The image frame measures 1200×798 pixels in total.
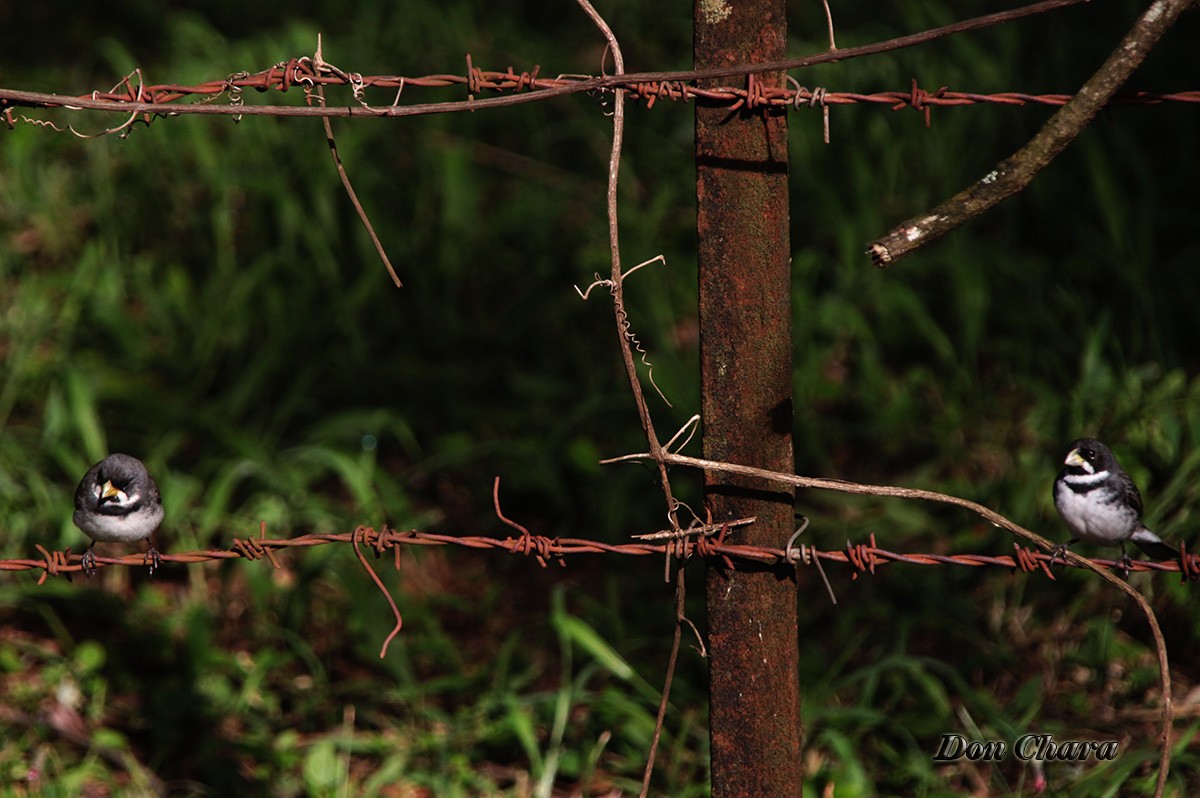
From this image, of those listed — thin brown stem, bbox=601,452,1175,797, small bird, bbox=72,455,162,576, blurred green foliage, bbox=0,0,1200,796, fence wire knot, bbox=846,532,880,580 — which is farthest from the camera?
blurred green foliage, bbox=0,0,1200,796

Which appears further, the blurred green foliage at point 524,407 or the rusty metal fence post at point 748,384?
the blurred green foliage at point 524,407

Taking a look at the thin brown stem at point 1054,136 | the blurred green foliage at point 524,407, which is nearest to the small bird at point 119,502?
the blurred green foliage at point 524,407

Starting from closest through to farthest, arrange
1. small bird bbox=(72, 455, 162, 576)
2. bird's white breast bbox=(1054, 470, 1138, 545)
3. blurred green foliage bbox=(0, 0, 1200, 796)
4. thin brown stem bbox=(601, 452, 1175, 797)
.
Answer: thin brown stem bbox=(601, 452, 1175, 797), bird's white breast bbox=(1054, 470, 1138, 545), small bird bbox=(72, 455, 162, 576), blurred green foliage bbox=(0, 0, 1200, 796)

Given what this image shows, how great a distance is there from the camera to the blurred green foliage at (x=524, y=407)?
3.89 meters

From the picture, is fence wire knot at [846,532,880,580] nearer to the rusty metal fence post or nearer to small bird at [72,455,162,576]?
the rusty metal fence post

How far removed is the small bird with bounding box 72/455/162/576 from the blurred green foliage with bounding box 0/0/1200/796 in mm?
890

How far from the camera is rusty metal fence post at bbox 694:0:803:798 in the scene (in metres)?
2.30

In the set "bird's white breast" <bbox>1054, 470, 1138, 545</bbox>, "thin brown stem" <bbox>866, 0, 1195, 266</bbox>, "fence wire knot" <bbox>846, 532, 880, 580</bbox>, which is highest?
"thin brown stem" <bbox>866, 0, 1195, 266</bbox>

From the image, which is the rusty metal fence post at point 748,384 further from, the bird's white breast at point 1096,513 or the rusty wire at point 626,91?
the bird's white breast at point 1096,513

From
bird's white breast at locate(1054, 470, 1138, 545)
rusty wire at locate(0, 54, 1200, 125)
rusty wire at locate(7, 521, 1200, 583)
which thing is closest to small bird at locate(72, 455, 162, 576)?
rusty wire at locate(7, 521, 1200, 583)

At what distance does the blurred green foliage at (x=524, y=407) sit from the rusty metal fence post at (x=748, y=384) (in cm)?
112

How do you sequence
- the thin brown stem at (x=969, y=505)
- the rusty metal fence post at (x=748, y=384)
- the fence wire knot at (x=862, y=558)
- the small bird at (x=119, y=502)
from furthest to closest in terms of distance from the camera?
the small bird at (x=119, y=502) < the fence wire knot at (x=862, y=558) < the rusty metal fence post at (x=748, y=384) < the thin brown stem at (x=969, y=505)

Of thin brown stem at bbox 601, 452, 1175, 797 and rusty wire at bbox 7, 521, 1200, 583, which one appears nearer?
thin brown stem at bbox 601, 452, 1175, 797

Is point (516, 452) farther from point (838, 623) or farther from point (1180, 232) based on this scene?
point (1180, 232)
